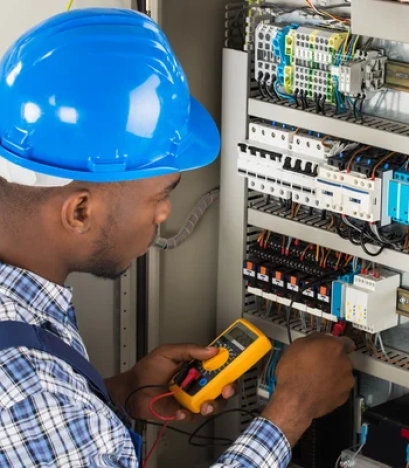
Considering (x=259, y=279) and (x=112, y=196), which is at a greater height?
(x=112, y=196)

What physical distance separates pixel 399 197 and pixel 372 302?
0.80 ft

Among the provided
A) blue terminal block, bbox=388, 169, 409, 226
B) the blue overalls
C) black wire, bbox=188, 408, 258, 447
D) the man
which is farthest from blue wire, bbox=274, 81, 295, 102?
the blue overalls

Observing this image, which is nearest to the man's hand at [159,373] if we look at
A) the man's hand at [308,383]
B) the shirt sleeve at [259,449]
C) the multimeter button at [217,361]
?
the multimeter button at [217,361]

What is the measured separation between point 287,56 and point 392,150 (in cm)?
35

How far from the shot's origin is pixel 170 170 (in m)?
1.60

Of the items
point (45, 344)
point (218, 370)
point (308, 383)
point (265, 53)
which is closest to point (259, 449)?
point (308, 383)

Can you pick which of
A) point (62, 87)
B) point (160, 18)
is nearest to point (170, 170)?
point (62, 87)

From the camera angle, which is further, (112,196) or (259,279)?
(259,279)

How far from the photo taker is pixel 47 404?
147cm

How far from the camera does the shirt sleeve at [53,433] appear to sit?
4.80ft

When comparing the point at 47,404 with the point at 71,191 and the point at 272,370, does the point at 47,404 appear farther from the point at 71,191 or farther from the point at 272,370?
the point at 272,370

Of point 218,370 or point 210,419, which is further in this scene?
point 210,419

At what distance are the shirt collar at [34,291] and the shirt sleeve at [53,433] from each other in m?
0.15

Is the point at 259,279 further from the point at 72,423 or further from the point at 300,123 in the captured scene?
the point at 72,423
